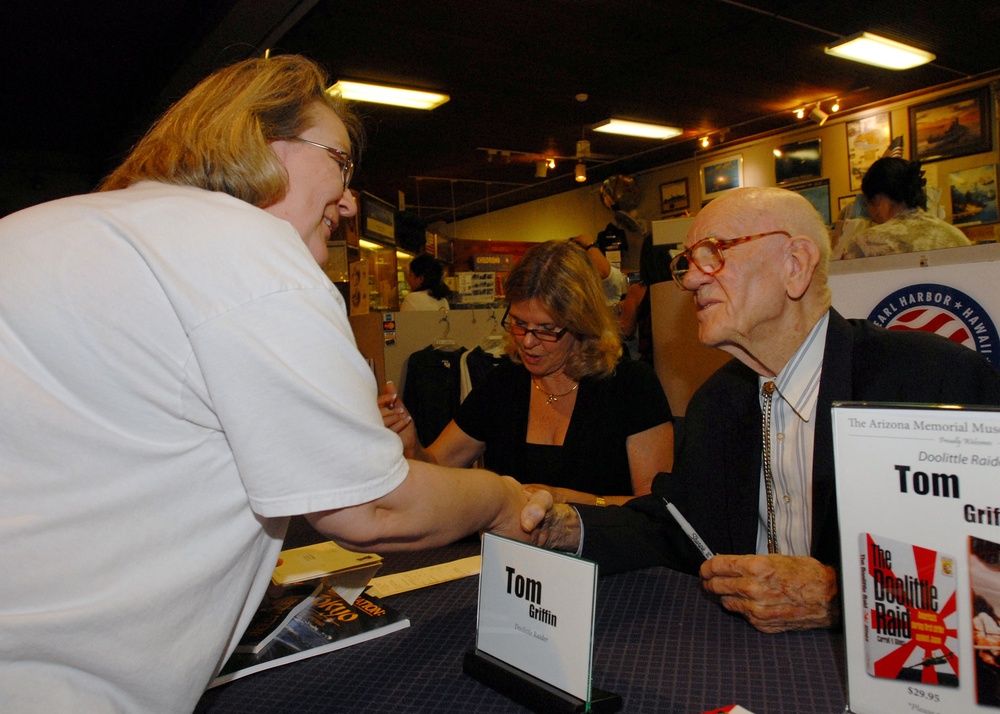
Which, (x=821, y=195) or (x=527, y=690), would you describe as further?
(x=821, y=195)

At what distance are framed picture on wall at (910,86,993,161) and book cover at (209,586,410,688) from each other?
23.6ft

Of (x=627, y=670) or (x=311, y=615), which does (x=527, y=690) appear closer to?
(x=627, y=670)

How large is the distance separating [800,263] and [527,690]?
3.80 ft

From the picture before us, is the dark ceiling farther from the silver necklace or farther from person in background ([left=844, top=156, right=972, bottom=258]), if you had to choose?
the silver necklace

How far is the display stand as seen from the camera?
80 centimetres

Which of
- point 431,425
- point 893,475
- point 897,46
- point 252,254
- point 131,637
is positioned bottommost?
point 431,425

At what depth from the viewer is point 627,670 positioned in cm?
90

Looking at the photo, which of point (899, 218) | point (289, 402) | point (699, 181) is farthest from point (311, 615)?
point (699, 181)

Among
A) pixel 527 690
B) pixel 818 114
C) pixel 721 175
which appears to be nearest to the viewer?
pixel 527 690

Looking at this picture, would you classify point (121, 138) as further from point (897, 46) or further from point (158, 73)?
point (897, 46)

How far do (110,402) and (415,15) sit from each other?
15.4 feet

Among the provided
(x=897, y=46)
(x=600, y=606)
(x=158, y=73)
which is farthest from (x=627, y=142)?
(x=600, y=606)

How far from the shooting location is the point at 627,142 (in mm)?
8438

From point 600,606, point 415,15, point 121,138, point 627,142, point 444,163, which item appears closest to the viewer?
point 600,606
